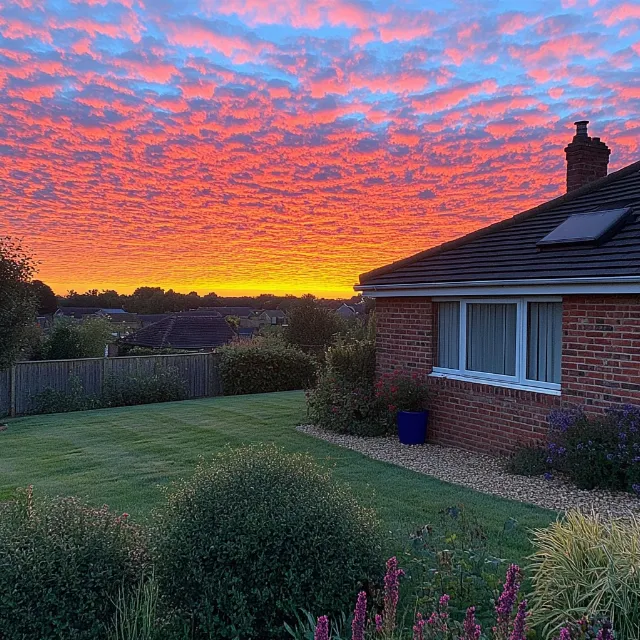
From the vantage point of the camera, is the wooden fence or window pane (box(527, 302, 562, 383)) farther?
the wooden fence

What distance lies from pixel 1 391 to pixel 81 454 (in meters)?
7.44

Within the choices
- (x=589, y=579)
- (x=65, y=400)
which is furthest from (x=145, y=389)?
(x=589, y=579)

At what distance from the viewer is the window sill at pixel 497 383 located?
27.0 feet

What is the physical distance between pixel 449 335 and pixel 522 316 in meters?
1.61

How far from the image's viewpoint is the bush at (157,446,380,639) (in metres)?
3.50

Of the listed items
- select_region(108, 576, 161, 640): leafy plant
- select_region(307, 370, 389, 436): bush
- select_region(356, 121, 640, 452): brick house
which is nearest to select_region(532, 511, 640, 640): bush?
select_region(108, 576, 161, 640): leafy plant

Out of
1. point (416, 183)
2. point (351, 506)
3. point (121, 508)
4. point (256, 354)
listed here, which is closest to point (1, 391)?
point (256, 354)

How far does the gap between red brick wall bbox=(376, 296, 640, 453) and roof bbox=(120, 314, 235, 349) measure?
20.5m

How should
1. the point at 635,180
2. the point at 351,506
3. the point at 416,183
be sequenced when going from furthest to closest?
the point at 416,183, the point at 635,180, the point at 351,506

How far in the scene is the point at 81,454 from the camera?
30.3 feet

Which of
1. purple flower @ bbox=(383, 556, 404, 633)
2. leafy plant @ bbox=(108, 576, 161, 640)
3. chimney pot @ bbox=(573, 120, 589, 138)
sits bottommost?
leafy plant @ bbox=(108, 576, 161, 640)

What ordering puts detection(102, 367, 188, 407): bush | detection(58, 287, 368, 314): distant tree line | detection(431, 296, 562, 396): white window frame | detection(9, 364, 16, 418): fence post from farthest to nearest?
detection(58, 287, 368, 314): distant tree line, detection(102, 367, 188, 407): bush, detection(9, 364, 16, 418): fence post, detection(431, 296, 562, 396): white window frame

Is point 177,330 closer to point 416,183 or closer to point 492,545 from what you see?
point 416,183

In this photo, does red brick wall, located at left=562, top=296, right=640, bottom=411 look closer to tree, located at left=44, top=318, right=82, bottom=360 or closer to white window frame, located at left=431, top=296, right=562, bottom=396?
white window frame, located at left=431, top=296, right=562, bottom=396
